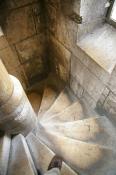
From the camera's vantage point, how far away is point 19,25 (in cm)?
254

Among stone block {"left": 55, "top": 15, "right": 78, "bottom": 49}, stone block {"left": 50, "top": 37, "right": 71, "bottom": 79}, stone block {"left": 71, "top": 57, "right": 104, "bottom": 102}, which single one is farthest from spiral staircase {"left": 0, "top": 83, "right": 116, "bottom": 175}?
stone block {"left": 55, "top": 15, "right": 78, "bottom": 49}

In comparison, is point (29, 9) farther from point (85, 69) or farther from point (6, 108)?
point (6, 108)

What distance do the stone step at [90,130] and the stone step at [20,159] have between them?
1.90 ft

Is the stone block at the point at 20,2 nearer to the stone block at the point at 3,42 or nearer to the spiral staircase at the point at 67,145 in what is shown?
the stone block at the point at 3,42

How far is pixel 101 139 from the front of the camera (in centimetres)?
274

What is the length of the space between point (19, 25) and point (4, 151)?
1.86m

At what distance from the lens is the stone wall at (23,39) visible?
7.66 ft

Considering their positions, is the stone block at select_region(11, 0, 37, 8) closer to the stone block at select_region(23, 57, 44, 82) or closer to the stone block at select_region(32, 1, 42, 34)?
the stone block at select_region(32, 1, 42, 34)

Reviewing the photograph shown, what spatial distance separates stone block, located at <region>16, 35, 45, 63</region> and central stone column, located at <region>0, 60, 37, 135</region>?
974mm

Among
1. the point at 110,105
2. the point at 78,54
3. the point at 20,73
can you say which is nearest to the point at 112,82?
the point at 110,105

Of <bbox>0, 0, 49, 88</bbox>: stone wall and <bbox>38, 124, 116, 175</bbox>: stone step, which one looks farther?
<bbox>38, 124, 116, 175</bbox>: stone step

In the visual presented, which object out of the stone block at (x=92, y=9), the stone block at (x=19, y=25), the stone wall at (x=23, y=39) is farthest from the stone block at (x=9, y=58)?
the stone block at (x=92, y=9)

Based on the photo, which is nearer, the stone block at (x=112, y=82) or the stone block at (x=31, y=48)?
the stone block at (x=112, y=82)

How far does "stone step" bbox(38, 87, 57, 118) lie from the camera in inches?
136
